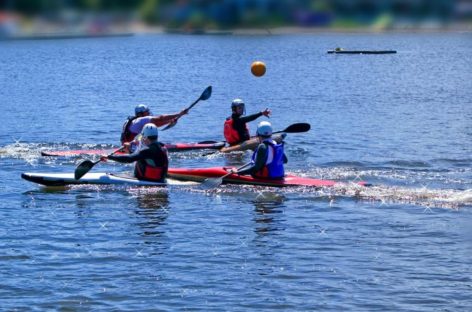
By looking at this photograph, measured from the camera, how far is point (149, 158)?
19.7m

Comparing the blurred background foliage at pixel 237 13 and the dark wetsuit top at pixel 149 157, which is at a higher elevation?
the blurred background foliage at pixel 237 13

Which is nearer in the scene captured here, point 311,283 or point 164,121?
point 311,283

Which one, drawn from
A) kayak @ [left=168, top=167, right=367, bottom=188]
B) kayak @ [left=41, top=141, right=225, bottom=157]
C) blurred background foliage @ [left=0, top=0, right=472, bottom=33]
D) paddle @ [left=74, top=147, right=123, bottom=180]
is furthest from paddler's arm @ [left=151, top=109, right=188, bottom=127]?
blurred background foliage @ [left=0, top=0, right=472, bottom=33]

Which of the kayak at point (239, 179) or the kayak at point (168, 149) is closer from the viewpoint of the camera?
the kayak at point (239, 179)

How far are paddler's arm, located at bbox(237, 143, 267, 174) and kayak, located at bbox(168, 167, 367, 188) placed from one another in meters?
0.35

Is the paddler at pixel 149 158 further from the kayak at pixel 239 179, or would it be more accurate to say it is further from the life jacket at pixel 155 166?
the kayak at pixel 239 179

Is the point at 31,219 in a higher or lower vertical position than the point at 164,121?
lower

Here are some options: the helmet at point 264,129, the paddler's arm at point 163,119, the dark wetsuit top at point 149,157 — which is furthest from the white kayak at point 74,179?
the paddler's arm at point 163,119

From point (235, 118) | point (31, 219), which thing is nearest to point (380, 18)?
point (31, 219)

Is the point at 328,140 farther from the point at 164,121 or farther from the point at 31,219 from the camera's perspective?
the point at 31,219

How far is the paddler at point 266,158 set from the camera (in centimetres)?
1919

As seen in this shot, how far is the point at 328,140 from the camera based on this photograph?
28906mm

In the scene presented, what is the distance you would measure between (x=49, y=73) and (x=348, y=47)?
33801mm

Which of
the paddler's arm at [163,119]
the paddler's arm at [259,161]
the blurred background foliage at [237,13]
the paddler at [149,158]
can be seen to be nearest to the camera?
the blurred background foliage at [237,13]
